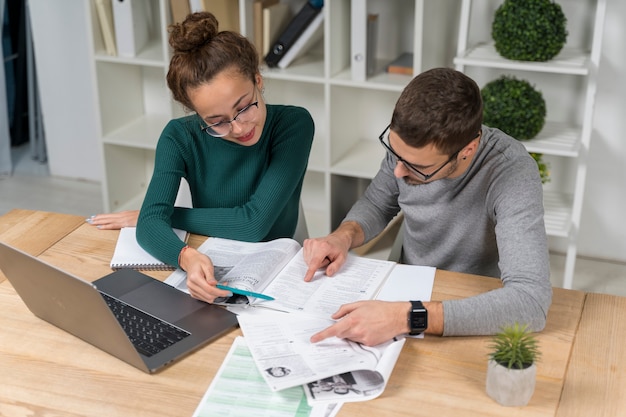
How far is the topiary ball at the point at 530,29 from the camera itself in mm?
2562

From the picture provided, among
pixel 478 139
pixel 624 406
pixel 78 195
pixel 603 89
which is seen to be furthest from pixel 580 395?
pixel 78 195

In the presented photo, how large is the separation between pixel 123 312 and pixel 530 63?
167 cm

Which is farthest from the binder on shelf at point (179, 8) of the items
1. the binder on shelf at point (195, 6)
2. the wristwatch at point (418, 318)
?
the wristwatch at point (418, 318)

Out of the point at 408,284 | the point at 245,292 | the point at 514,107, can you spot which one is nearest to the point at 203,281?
the point at 245,292

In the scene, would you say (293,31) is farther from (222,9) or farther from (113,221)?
(113,221)

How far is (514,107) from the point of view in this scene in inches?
104

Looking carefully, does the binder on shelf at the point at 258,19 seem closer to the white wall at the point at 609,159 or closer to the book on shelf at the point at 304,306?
the white wall at the point at 609,159

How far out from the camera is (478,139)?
1.60 meters

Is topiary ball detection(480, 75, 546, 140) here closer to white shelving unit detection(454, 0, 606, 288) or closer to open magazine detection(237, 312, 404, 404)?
white shelving unit detection(454, 0, 606, 288)

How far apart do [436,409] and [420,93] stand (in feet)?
1.96

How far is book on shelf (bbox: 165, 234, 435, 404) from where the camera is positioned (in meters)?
1.33

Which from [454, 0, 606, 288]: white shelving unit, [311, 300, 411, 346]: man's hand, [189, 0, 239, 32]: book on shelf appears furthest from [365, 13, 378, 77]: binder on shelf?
[311, 300, 411, 346]: man's hand

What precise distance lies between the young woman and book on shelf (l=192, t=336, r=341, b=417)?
23 cm

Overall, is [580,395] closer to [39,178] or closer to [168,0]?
[168,0]
